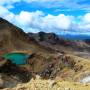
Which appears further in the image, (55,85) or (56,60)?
(56,60)

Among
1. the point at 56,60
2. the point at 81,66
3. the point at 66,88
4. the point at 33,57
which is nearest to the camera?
the point at 66,88

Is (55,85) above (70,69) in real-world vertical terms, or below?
above

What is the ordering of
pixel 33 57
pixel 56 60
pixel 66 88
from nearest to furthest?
pixel 66 88, pixel 56 60, pixel 33 57

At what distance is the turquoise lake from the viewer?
441ft

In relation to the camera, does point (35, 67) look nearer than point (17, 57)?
Yes

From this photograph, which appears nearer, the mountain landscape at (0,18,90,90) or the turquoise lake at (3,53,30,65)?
the mountain landscape at (0,18,90,90)

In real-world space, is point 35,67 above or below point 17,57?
below

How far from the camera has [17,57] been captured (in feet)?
467

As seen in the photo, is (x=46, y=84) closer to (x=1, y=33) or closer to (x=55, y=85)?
(x=55, y=85)

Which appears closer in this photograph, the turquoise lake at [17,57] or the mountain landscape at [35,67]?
the mountain landscape at [35,67]

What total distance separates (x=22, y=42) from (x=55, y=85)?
486 ft

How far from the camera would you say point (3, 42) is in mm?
166125

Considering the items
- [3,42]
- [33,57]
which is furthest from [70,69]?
[3,42]

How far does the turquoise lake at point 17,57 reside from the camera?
134m
